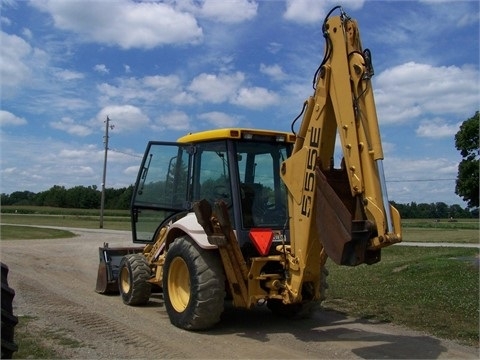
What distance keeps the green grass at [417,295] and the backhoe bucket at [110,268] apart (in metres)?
3.81

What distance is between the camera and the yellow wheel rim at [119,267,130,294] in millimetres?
9594

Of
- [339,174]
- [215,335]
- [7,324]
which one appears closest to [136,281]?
[215,335]

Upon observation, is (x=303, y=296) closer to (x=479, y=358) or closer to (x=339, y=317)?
(x=339, y=317)

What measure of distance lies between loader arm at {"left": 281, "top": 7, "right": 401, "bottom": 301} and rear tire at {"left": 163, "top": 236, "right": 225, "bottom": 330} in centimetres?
96

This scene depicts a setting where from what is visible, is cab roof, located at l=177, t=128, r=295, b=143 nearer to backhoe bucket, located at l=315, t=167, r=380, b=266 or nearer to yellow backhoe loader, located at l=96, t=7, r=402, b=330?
yellow backhoe loader, located at l=96, t=7, r=402, b=330

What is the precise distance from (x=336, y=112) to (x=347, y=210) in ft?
3.78

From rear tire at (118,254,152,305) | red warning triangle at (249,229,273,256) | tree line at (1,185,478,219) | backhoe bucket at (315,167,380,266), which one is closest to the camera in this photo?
backhoe bucket at (315,167,380,266)

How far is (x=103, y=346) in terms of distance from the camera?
6.65 m

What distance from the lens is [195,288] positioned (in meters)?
7.36

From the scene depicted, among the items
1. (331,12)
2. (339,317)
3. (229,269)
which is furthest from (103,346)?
(331,12)

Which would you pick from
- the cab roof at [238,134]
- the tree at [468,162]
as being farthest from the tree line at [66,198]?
the cab roof at [238,134]

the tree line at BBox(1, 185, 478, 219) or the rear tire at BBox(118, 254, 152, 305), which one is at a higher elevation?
the tree line at BBox(1, 185, 478, 219)

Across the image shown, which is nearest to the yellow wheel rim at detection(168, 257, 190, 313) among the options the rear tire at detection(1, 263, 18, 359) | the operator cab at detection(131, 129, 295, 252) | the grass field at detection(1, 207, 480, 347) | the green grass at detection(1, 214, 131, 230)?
the operator cab at detection(131, 129, 295, 252)

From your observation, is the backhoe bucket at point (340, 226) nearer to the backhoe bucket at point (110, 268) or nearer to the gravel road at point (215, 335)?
the gravel road at point (215, 335)
